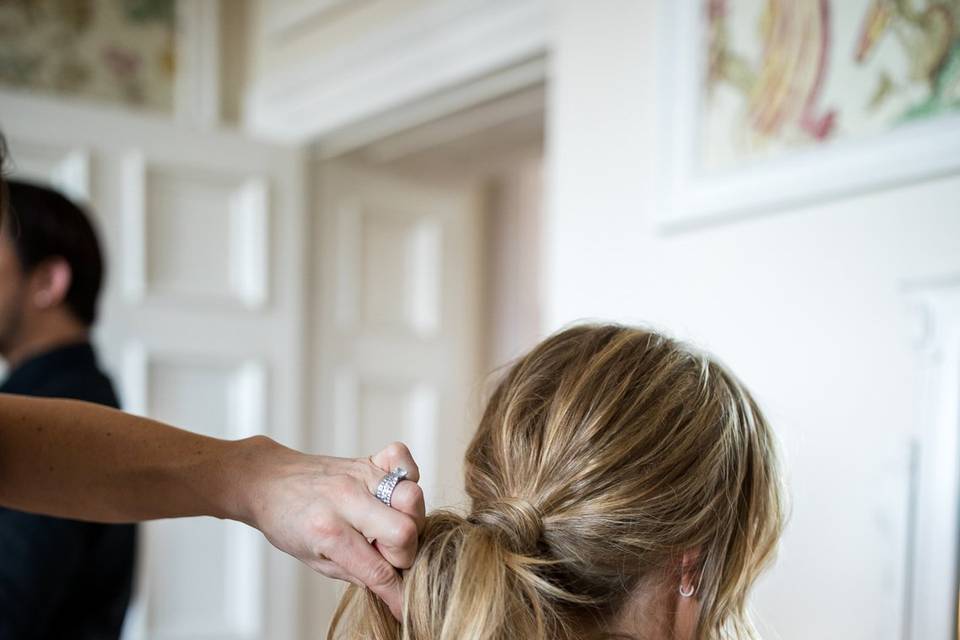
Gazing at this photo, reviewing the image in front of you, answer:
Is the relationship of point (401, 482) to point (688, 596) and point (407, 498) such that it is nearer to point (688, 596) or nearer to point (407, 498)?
point (407, 498)

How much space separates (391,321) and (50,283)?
1.86m

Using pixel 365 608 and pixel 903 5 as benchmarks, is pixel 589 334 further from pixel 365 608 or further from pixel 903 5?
pixel 903 5

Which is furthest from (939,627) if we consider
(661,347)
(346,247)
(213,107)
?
(213,107)

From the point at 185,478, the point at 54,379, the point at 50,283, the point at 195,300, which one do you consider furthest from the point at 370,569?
the point at 195,300

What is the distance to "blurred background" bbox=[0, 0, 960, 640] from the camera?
1.58m

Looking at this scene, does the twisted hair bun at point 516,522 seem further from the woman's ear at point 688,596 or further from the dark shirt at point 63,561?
the dark shirt at point 63,561

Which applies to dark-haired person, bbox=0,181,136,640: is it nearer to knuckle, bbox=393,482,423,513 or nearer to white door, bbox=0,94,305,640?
knuckle, bbox=393,482,423,513

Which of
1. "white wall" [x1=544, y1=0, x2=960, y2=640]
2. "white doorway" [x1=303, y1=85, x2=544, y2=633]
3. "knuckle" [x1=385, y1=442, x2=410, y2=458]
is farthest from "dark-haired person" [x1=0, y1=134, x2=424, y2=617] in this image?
"white doorway" [x1=303, y1=85, x2=544, y2=633]

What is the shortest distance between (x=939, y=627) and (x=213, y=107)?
2.66 meters

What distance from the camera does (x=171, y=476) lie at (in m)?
1.11

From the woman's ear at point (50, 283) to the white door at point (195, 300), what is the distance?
3.76ft

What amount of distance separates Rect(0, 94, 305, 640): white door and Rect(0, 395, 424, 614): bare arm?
73.2 inches

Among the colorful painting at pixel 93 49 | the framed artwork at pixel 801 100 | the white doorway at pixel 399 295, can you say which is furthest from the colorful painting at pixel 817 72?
the colorful painting at pixel 93 49

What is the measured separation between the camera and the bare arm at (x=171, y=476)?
94 cm
